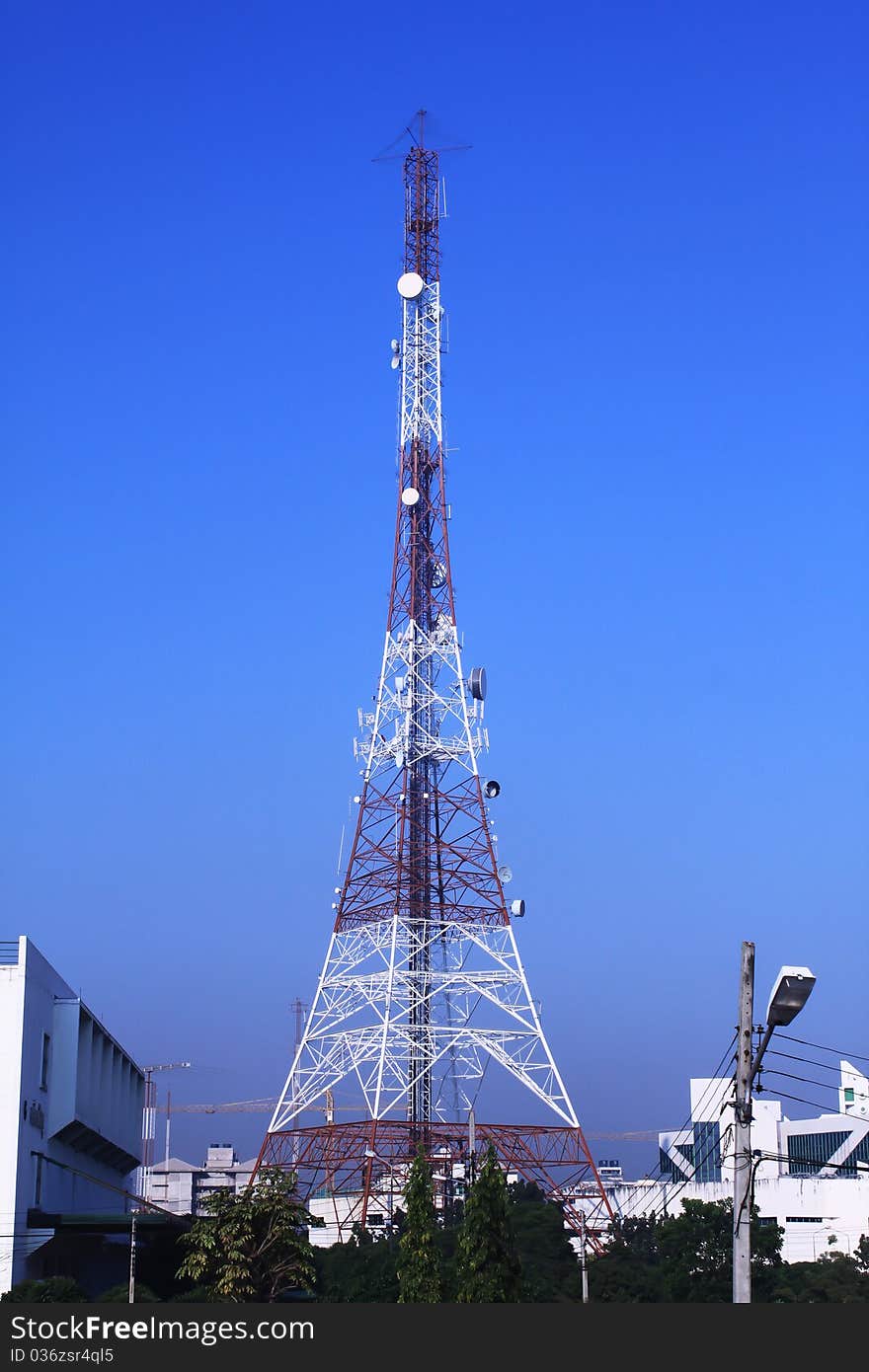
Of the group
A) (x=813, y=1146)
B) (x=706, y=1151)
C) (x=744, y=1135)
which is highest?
(x=744, y=1135)

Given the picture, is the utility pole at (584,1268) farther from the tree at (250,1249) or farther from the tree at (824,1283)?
the tree at (250,1249)

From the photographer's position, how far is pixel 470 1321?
2138cm

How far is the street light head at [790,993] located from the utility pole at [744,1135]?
6.99 feet

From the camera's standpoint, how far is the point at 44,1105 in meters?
48.7

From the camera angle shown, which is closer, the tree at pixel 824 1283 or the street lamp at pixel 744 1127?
the street lamp at pixel 744 1127

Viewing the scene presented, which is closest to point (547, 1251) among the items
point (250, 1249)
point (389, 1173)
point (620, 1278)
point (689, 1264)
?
point (689, 1264)

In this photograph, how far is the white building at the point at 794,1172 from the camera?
92.1 meters

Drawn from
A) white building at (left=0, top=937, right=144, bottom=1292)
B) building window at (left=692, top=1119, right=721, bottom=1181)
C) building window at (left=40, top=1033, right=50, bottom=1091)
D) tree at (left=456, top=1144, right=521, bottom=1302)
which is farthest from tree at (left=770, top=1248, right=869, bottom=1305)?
building window at (left=692, top=1119, right=721, bottom=1181)

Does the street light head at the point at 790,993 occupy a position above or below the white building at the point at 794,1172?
above

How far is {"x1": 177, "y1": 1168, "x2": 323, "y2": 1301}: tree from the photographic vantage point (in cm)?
3716

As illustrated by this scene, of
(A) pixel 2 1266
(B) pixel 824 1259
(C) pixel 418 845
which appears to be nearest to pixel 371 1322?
(A) pixel 2 1266

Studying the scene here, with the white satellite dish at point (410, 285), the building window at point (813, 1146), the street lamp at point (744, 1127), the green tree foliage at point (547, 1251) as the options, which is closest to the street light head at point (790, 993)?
the street lamp at point (744, 1127)

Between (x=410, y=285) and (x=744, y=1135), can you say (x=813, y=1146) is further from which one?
(x=744, y=1135)

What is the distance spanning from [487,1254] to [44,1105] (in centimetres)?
1714
